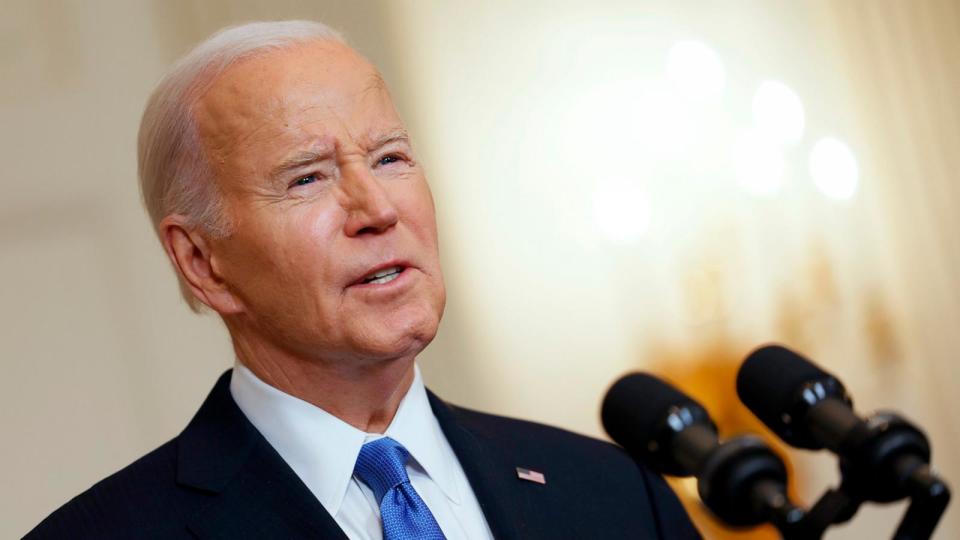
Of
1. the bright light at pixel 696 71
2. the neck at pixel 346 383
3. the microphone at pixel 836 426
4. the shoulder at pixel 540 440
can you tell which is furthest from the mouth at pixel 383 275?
the bright light at pixel 696 71

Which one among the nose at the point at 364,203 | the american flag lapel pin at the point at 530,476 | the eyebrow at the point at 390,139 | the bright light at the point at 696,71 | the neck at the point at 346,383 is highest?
the eyebrow at the point at 390,139

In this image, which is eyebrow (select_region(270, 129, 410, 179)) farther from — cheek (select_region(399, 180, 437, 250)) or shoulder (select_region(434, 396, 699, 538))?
shoulder (select_region(434, 396, 699, 538))

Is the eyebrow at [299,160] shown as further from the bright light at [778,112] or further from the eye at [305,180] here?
the bright light at [778,112]

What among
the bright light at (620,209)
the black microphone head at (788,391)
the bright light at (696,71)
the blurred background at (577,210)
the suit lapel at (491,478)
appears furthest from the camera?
the bright light at (696,71)

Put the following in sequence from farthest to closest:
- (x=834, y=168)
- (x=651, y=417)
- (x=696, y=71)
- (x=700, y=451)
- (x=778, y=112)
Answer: (x=834, y=168), (x=778, y=112), (x=696, y=71), (x=651, y=417), (x=700, y=451)

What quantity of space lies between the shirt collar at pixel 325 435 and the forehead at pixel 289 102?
337mm

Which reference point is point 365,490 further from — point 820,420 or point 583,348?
point 583,348

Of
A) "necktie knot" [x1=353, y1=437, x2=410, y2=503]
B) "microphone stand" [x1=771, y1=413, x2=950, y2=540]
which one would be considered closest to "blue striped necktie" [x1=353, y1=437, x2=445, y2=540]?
"necktie knot" [x1=353, y1=437, x2=410, y2=503]

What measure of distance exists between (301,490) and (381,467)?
0.12 meters

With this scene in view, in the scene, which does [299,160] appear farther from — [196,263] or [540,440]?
[540,440]

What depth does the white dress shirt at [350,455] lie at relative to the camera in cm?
187

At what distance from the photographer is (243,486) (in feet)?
6.07

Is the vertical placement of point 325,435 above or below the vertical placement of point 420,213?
below

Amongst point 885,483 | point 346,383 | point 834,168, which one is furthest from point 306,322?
point 834,168
